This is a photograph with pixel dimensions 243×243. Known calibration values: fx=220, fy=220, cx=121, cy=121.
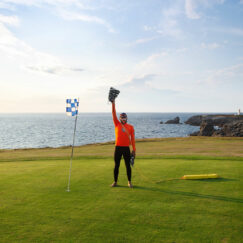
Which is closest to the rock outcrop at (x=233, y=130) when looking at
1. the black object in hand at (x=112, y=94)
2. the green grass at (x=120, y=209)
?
the green grass at (x=120, y=209)

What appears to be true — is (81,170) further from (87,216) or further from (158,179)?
(87,216)

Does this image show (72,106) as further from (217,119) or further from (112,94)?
(217,119)

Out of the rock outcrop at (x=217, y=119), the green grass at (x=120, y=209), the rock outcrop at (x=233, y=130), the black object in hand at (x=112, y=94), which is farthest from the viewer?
the rock outcrop at (x=217, y=119)

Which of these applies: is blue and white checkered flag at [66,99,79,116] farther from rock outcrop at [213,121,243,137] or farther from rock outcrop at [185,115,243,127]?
rock outcrop at [185,115,243,127]

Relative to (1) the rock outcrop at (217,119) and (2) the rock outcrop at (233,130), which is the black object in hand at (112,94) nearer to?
(2) the rock outcrop at (233,130)

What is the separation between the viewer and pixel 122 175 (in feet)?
27.8

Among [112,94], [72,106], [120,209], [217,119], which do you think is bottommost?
[120,209]

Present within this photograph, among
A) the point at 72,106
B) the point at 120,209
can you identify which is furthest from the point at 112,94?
the point at 120,209

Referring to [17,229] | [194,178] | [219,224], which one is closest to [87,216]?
[17,229]

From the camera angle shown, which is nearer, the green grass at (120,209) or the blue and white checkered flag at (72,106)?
the green grass at (120,209)

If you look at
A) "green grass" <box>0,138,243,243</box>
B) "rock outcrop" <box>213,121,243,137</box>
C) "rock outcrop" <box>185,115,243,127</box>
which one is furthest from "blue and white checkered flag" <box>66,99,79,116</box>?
"rock outcrop" <box>185,115,243,127</box>

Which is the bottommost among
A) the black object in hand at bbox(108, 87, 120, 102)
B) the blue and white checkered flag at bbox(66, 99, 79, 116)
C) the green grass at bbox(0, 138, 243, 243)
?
the green grass at bbox(0, 138, 243, 243)

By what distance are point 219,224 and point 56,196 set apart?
4.03 metres

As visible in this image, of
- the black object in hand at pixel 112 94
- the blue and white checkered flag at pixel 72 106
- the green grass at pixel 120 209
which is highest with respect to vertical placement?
the black object in hand at pixel 112 94
